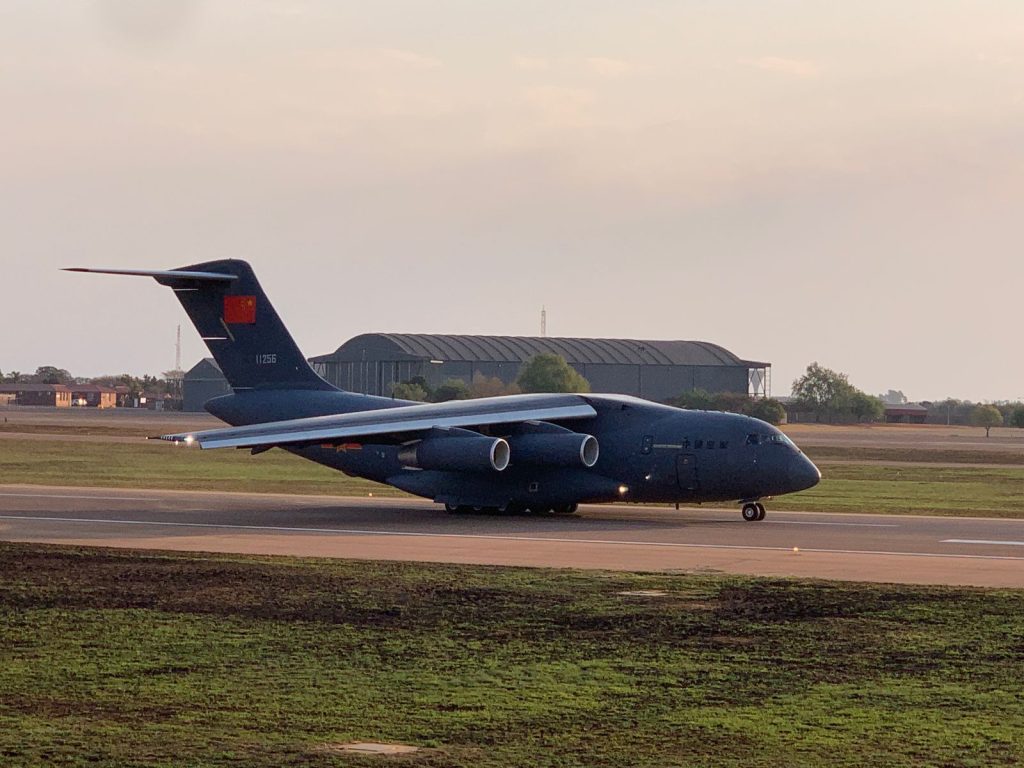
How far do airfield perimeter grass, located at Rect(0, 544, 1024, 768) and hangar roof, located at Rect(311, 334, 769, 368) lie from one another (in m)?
115

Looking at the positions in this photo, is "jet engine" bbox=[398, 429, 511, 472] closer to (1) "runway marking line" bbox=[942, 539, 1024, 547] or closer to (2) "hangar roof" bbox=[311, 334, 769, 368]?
(1) "runway marking line" bbox=[942, 539, 1024, 547]

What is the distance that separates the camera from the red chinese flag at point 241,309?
38781 mm

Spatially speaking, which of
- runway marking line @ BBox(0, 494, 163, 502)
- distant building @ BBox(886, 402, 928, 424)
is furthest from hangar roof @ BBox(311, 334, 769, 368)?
runway marking line @ BBox(0, 494, 163, 502)

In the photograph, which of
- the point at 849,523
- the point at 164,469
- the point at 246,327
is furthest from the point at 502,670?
the point at 164,469

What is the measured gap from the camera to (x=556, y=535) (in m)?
30.5

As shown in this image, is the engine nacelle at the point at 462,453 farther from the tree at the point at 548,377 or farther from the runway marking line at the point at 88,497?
the tree at the point at 548,377

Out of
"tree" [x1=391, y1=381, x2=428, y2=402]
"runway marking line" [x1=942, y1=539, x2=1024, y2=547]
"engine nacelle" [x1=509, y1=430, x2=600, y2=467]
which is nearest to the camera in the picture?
"runway marking line" [x1=942, y1=539, x2=1024, y2=547]

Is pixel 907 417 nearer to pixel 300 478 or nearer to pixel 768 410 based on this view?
pixel 768 410

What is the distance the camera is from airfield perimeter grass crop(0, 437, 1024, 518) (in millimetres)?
42156

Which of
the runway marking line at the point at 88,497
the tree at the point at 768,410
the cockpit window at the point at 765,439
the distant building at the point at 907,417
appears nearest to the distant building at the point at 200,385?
the tree at the point at 768,410

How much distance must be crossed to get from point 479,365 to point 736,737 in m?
130

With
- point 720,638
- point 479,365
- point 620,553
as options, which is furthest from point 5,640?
point 479,365

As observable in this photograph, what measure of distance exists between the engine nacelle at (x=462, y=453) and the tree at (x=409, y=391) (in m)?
82.8

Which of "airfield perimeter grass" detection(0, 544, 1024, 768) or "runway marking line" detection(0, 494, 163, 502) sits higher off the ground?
"runway marking line" detection(0, 494, 163, 502)
